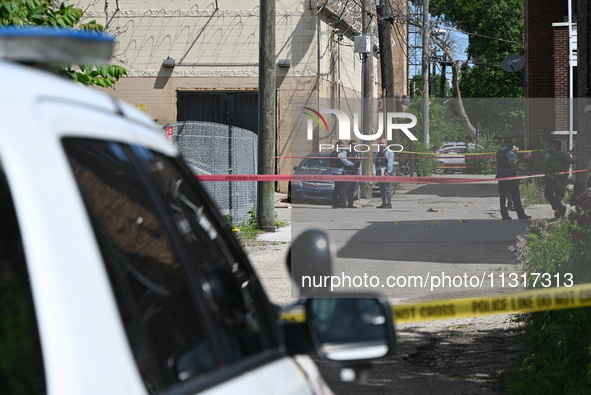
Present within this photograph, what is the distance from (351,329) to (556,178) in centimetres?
741

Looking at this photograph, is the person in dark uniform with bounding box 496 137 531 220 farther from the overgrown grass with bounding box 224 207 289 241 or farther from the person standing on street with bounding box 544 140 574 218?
the overgrown grass with bounding box 224 207 289 241

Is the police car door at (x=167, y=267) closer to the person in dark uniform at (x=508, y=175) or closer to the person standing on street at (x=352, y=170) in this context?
the person in dark uniform at (x=508, y=175)

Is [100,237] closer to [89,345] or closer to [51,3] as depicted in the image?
[89,345]

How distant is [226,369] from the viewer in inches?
78.2

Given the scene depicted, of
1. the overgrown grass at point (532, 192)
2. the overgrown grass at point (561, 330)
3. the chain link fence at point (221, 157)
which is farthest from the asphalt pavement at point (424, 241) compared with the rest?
the chain link fence at point (221, 157)

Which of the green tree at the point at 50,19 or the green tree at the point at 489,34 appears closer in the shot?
the green tree at the point at 50,19

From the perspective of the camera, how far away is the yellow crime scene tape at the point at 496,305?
238 inches

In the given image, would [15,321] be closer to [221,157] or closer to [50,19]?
[50,19]

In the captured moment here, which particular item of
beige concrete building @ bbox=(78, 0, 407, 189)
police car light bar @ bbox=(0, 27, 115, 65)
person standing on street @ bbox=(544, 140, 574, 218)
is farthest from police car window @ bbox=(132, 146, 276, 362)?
beige concrete building @ bbox=(78, 0, 407, 189)

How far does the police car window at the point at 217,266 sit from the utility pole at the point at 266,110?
15197 mm

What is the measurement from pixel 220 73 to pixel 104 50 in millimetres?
29664

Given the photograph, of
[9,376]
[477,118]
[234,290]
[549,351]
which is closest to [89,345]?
[9,376]

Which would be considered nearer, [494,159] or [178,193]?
[178,193]

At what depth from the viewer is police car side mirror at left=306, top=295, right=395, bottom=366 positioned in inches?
93.2
